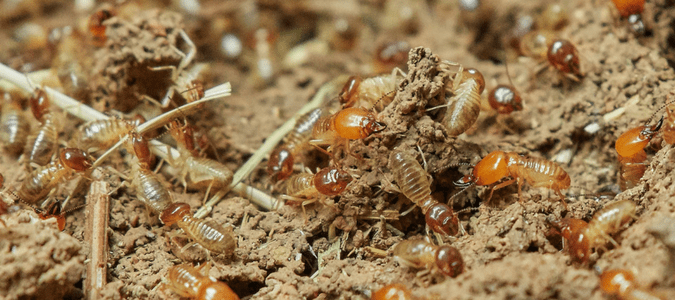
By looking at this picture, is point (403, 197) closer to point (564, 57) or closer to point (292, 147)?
point (292, 147)

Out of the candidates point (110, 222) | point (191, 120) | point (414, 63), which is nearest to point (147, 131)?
point (191, 120)

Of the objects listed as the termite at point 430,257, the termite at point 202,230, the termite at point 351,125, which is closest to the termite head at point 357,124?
the termite at point 351,125

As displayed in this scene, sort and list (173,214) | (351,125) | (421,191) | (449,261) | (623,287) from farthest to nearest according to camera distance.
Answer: (173,214) → (351,125) → (421,191) → (449,261) → (623,287)

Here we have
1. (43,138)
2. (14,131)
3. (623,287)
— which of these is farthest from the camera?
(14,131)

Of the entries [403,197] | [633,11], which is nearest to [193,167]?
[403,197]

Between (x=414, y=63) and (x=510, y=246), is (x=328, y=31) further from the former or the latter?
(x=510, y=246)

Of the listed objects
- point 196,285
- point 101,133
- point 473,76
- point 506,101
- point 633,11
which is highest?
point 633,11

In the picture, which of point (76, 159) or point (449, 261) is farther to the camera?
point (76, 159)
